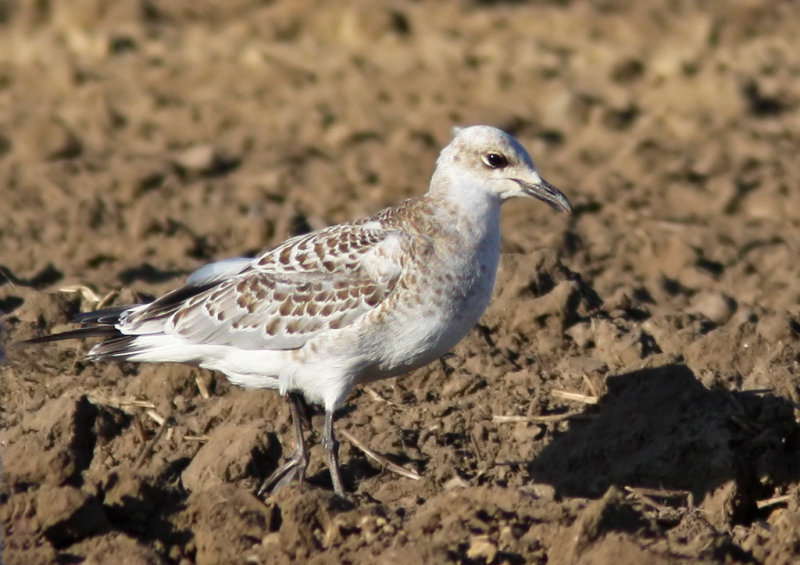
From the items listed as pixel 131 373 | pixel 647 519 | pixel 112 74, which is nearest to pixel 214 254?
pixel 131 373

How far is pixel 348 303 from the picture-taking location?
7.76 metres

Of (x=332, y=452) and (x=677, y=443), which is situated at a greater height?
(x=677, y=443)

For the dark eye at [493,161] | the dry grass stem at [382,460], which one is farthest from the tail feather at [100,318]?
the dark eye at [493,161]

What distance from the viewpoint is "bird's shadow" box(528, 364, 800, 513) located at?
25.3 ft

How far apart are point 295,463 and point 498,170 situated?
1.97 m

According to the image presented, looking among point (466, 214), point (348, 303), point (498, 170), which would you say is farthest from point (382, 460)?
point (498, 170)

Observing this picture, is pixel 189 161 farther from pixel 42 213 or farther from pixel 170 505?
pixel 170 505

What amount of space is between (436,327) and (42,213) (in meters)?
6.26

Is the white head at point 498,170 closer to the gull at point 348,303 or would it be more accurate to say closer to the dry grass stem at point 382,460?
the gull at point 348,303

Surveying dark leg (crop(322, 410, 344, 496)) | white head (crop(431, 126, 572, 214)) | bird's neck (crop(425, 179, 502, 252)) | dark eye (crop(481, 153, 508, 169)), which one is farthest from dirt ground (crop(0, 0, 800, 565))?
dark eye (crop(481, 153, 508, 169))

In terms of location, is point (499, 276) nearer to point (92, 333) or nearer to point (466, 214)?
point (466, 214)

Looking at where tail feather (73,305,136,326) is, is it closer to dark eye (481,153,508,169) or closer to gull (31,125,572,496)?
gull (31,125,572,496)

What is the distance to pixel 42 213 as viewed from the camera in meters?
12.7

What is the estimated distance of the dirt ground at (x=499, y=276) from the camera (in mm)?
6551
